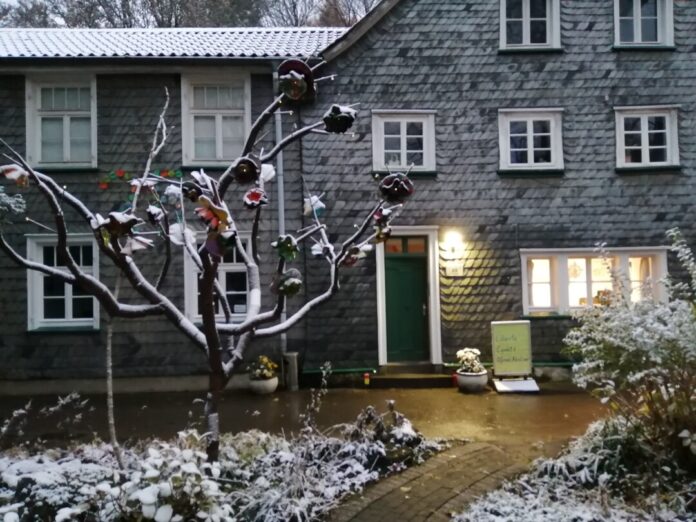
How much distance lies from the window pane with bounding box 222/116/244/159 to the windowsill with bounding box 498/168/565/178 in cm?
503

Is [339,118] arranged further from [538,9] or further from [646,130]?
[646,130]

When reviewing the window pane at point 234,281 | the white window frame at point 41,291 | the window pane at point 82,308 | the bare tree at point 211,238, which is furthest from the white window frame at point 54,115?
the bare tree at point 211,238

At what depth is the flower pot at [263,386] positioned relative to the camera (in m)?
11.1

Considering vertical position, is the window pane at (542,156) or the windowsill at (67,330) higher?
the window pane at (542,156)

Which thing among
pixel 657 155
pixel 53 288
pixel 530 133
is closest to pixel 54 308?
pixel 53 288

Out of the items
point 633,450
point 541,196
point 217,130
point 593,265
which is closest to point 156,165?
point 217,130

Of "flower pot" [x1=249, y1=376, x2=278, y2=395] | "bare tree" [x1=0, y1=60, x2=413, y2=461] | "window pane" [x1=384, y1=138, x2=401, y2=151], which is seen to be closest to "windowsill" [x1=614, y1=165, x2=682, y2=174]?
"window pane" [x1=384, y1=138, x2=401, y2=151]

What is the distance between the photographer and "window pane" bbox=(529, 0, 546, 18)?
1244cm

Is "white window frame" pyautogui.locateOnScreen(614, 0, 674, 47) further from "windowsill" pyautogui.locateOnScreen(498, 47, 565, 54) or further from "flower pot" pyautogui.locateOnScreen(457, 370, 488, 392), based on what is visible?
"flower pot" pyautogui.locateOnScreen(457, 370, 488, 392)

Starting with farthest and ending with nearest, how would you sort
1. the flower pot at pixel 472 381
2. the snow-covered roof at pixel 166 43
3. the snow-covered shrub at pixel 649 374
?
1. the snow-covered roof at pixel 166 43
2. the flower pot at pixel 472 381
3. the snow-covered shrub at pixel 649 374

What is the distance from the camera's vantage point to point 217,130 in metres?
12.0

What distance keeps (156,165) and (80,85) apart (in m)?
2.09

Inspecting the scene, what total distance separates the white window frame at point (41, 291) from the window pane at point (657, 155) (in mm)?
10750

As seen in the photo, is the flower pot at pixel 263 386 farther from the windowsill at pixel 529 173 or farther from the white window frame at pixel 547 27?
the white window frame at pixel 547 27
